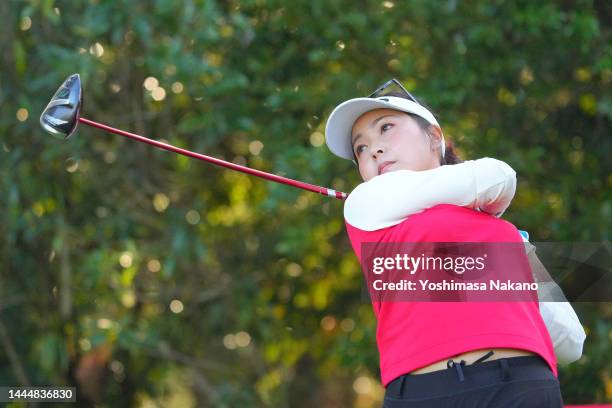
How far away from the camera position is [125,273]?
463 centimetres

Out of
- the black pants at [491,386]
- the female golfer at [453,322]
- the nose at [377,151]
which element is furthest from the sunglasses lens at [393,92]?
the black pants at [491,386]

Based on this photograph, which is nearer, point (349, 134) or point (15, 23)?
point (349, 134)

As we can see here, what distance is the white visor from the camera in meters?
2.19

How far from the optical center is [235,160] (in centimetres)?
533

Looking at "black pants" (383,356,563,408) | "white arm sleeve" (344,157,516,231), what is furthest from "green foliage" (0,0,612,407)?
"black pants" (383,356,563,408)

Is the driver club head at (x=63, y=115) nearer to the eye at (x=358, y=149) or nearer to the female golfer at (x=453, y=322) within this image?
the eye at (x=358, y=149)

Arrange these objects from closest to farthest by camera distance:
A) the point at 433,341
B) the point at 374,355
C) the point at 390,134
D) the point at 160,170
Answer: the point at 433,341, the point at 390,134, the point at 374,355, the point at 160,170

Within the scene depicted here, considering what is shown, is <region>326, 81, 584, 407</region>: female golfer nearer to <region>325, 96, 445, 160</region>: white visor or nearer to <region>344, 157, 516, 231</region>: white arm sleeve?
<region>344, 157, 516, 231</region>: white arm sleeve

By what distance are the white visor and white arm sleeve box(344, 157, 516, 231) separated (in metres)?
0.29

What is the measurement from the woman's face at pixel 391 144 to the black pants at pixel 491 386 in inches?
18.8

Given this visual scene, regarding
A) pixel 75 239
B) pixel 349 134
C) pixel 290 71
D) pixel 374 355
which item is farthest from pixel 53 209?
pixel 349 134

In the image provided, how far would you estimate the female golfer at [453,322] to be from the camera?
1.82m

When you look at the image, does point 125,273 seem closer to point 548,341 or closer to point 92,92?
point 92,92

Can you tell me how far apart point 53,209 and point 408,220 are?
3.34 metres
